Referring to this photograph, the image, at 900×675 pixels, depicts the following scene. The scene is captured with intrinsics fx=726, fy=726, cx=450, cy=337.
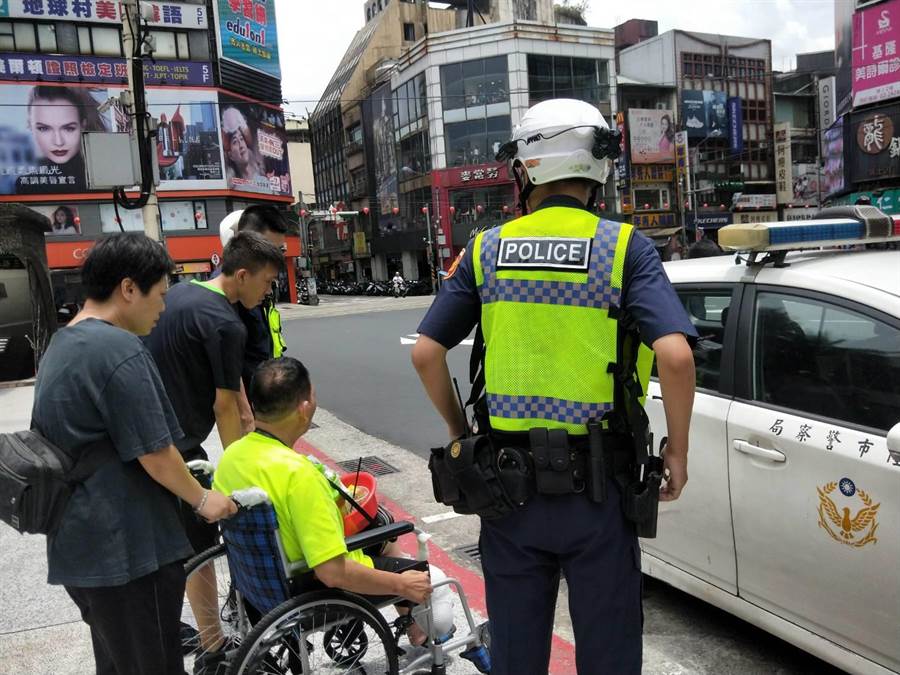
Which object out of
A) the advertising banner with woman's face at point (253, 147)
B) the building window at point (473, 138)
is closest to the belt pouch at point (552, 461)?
the advertising banner with woman's face at point (253, 147)

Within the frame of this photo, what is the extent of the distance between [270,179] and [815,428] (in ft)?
→ 137

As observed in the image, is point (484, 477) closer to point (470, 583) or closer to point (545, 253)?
point (545, 253)

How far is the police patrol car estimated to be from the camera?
2.25 m

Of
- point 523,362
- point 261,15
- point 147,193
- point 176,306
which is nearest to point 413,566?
point 523,362

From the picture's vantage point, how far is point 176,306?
9.46ft

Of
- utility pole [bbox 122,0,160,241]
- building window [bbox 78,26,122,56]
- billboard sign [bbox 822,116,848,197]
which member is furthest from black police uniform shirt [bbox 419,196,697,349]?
building window [bbox 78,26,122,56]

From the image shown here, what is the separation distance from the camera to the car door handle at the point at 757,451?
2.50m

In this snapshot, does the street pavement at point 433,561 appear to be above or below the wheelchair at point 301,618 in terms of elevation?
below

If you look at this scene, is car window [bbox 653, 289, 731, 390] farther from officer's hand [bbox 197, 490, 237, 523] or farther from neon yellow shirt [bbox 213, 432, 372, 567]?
officer's hand [bbox 197, 490, 237, 523]

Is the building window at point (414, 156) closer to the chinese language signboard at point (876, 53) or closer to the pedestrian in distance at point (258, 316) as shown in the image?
the chinese language signboard at point (876, 53)

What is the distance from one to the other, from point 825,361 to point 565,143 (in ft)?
4.33

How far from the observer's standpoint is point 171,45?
124ft

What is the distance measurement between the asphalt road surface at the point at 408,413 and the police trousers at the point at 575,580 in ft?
3.91

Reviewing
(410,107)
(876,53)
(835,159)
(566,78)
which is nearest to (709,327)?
(876,53)
